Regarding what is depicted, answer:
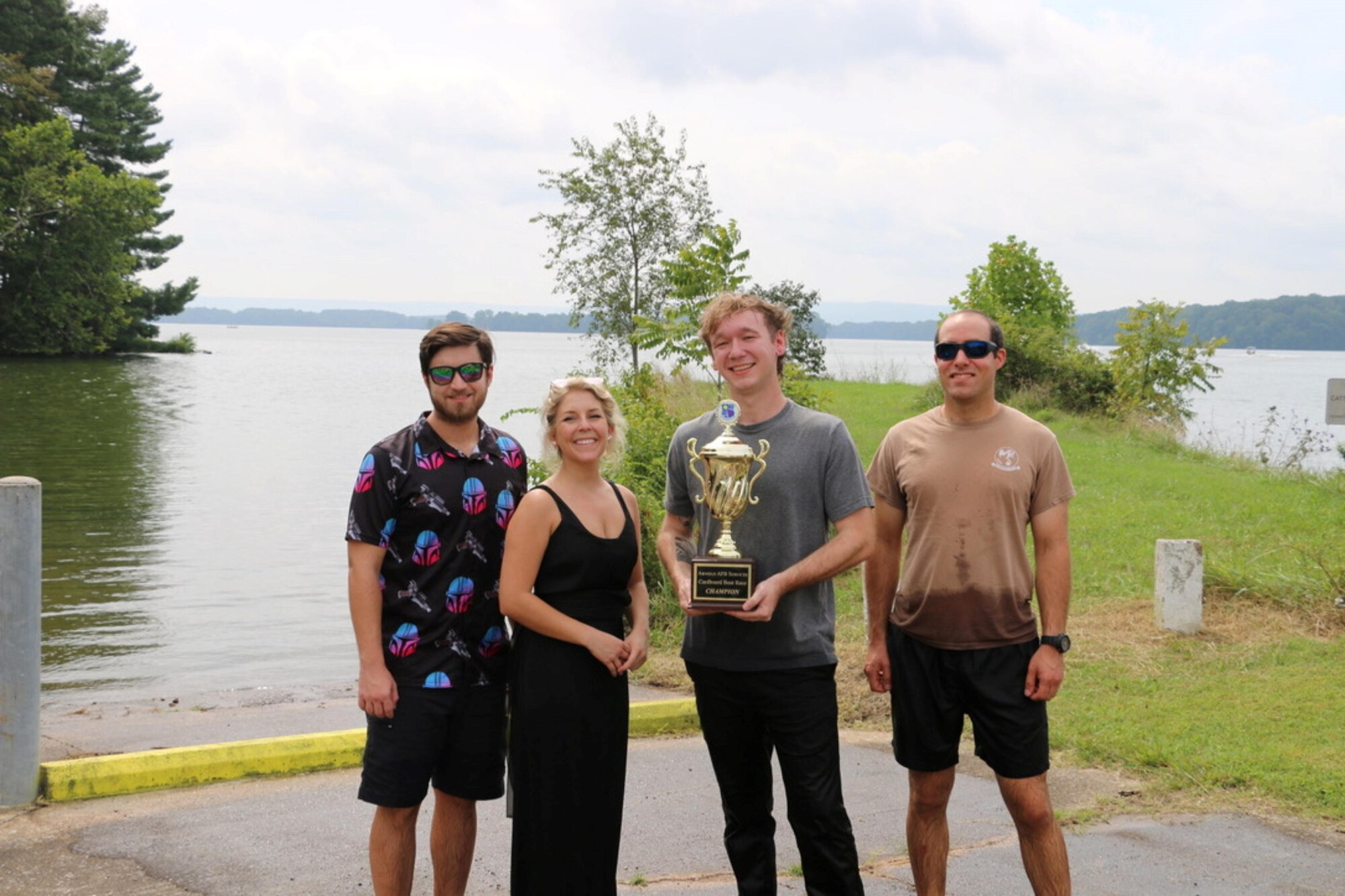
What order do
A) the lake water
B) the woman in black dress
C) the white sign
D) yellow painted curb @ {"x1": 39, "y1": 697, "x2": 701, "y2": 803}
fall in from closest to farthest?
1. the woman in black dress
2. yellow painted curb @ {"x1": 39, "y1": 697, "x2": 701, "y2": 803}
3. the white sign
4. the lake water

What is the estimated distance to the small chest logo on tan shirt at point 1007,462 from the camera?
4348mm

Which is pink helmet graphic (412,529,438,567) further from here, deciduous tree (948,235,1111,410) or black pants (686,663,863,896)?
deciduous tree (948,235,1111,410)

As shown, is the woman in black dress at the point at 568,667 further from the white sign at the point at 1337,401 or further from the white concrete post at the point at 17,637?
the white sign at the point at 1337,401

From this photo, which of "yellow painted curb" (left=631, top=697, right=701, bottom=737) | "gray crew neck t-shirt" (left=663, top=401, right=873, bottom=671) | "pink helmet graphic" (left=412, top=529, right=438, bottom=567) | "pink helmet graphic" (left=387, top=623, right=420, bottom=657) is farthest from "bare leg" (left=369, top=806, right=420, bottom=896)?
"yellow painted curb" (left=631, top=697, right=701, bottom=737)

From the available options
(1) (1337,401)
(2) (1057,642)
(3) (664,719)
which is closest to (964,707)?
(2) (1057,642)

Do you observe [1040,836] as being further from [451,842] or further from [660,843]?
[451,842]

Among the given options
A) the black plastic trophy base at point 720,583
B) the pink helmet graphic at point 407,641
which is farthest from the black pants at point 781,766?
the pink helmet graphic at point 407,641

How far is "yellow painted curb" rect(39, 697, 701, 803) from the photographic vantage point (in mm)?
5848

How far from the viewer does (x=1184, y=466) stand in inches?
779

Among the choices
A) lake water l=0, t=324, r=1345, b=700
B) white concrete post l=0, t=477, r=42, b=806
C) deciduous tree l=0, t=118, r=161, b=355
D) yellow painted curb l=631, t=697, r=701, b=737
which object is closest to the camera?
Answer: white concrete post l=0, t=477, r=42, b=806

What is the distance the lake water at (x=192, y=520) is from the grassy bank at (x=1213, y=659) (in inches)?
179

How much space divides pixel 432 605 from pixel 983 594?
178 centimetres

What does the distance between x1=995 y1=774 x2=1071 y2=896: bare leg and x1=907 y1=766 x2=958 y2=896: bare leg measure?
0.26 metres

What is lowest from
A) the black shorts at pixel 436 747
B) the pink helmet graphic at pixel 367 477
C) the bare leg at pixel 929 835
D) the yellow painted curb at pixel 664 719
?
the yellow painted curb at pixel 664 719
